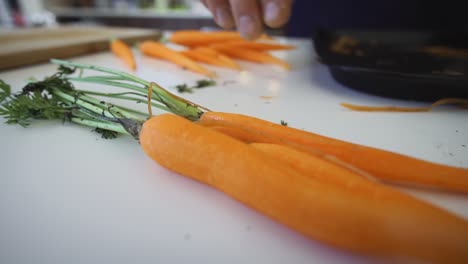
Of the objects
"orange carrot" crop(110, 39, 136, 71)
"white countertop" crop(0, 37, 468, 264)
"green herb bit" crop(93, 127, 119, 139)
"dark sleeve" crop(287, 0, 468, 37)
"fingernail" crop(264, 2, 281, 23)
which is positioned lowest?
"white countertop" crop(0, 37, 468, 264)

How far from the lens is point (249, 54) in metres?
1.23

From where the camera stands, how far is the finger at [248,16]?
29.2 inches

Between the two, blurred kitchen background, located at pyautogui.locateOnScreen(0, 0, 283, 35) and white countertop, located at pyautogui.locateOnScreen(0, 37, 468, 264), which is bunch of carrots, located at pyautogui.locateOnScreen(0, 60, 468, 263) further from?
blurred kitchen background, located at pyautogui.locateOnScreen(0, 0, 283, 35)

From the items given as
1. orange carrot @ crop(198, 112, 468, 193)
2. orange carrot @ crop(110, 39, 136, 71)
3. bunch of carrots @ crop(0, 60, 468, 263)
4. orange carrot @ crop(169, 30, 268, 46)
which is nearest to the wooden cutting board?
orange carrot @ crop(110, 39, 136, 71)

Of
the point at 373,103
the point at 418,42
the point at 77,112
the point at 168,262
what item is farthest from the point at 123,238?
the point at 418,42

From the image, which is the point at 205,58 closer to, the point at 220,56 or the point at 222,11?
the point at 220,56

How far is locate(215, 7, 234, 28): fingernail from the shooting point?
0.85 meters

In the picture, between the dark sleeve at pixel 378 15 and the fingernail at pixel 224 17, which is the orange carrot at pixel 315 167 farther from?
the dark sleeve at pixel 378 15

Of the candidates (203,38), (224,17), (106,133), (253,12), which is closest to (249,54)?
(203,38)

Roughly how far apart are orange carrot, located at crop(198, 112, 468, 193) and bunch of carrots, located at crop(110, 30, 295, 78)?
62 centimetres

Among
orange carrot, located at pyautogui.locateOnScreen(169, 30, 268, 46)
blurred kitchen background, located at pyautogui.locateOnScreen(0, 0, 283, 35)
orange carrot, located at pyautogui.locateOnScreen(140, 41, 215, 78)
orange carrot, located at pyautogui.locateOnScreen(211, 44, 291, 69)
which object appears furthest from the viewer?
blurred kitchen background, located at pyautogui.locateOnScreen(0, 0, 283, 35)

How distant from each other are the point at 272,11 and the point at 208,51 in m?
0.50

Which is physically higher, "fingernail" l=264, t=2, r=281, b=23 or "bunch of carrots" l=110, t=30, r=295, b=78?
"fingernail" l=264, t=2, r=281, b=23

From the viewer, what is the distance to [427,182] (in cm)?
40
